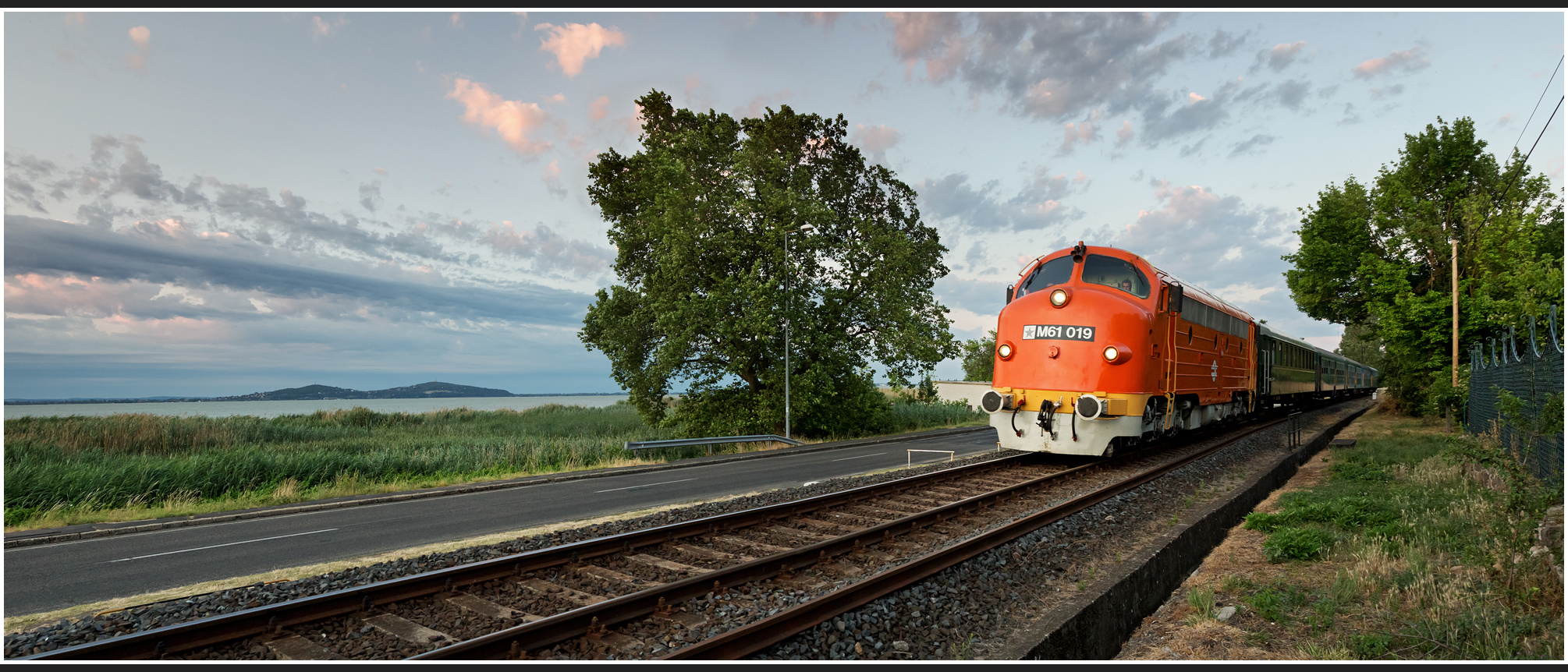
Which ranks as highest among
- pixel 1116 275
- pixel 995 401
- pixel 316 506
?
pixel 1116 275

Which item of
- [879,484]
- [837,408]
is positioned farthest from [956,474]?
[837,408]

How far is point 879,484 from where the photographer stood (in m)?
11.2

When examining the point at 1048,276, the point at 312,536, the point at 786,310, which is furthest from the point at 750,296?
the point at 312,536

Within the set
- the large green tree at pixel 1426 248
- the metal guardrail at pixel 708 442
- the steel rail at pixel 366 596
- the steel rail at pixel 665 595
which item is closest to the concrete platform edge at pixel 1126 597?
the steel rail at pixel 665 595

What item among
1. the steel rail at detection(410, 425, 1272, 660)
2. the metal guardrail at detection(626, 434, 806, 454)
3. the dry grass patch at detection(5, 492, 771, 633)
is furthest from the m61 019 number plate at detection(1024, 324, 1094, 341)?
the metal guardrail at detection(626, 434, 806, 454)

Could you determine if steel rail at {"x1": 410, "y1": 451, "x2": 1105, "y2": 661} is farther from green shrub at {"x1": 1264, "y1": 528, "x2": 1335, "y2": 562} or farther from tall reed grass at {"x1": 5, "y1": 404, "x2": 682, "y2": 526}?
tall reed grass at {"x1": 5, "y1": 404, "x2": 682, "y2": 526}

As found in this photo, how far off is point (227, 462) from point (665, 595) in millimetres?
14609

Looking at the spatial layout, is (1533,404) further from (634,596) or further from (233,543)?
(233,543)

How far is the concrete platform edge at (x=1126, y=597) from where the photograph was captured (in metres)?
5.36

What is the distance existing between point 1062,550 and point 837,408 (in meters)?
20.4

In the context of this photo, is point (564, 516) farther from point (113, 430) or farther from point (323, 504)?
point (113, 430)

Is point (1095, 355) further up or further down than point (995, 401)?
further up

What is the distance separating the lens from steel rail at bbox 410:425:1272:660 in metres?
4.82

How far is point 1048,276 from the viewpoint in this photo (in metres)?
14.3
